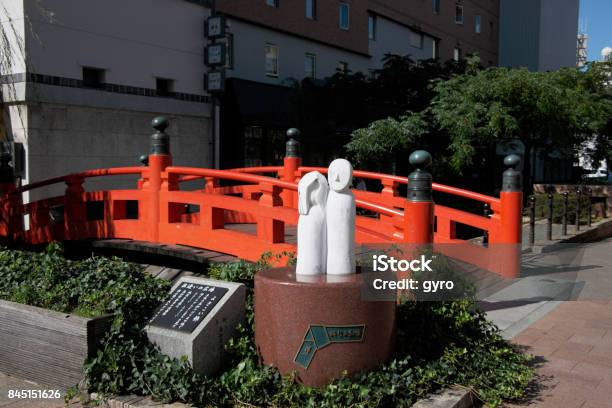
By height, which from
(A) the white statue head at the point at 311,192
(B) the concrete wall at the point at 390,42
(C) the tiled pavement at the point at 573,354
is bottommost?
(C) the tiled pavement at the point at 573,354

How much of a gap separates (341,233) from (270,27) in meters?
15.2

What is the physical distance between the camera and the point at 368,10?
2350 centimetres

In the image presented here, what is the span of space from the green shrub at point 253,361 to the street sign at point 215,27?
10990mm

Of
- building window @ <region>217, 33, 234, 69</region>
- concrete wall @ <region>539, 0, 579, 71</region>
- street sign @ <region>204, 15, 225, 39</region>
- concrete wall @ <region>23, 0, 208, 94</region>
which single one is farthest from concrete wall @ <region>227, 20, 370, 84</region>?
concrete wall @ <region>539, 0, 579, 71</region>

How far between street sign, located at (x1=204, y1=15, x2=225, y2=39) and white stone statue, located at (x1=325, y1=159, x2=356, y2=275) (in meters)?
12.1

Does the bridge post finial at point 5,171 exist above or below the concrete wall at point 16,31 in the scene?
below

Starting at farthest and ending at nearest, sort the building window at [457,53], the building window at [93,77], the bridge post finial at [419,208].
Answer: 1. the building window at [457,53]
2. the building window at [93,77]
3. the bridge post finial at [419,208]

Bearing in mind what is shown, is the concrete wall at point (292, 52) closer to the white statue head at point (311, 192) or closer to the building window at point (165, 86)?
the building window at point (165, 86)

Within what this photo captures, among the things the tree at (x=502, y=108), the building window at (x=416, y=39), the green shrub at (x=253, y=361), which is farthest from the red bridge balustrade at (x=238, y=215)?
the building window at (x=416, y=39)

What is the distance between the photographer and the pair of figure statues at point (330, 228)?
15.8 ft

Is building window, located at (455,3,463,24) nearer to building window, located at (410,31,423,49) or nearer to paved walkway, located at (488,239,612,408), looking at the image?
building window, located at (410,31,423,49)

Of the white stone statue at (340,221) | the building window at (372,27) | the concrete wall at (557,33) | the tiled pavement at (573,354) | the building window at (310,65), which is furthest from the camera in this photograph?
the concrete wall at (557,33)

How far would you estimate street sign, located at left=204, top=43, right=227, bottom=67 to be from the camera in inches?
627

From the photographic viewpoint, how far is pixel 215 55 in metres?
16.0
